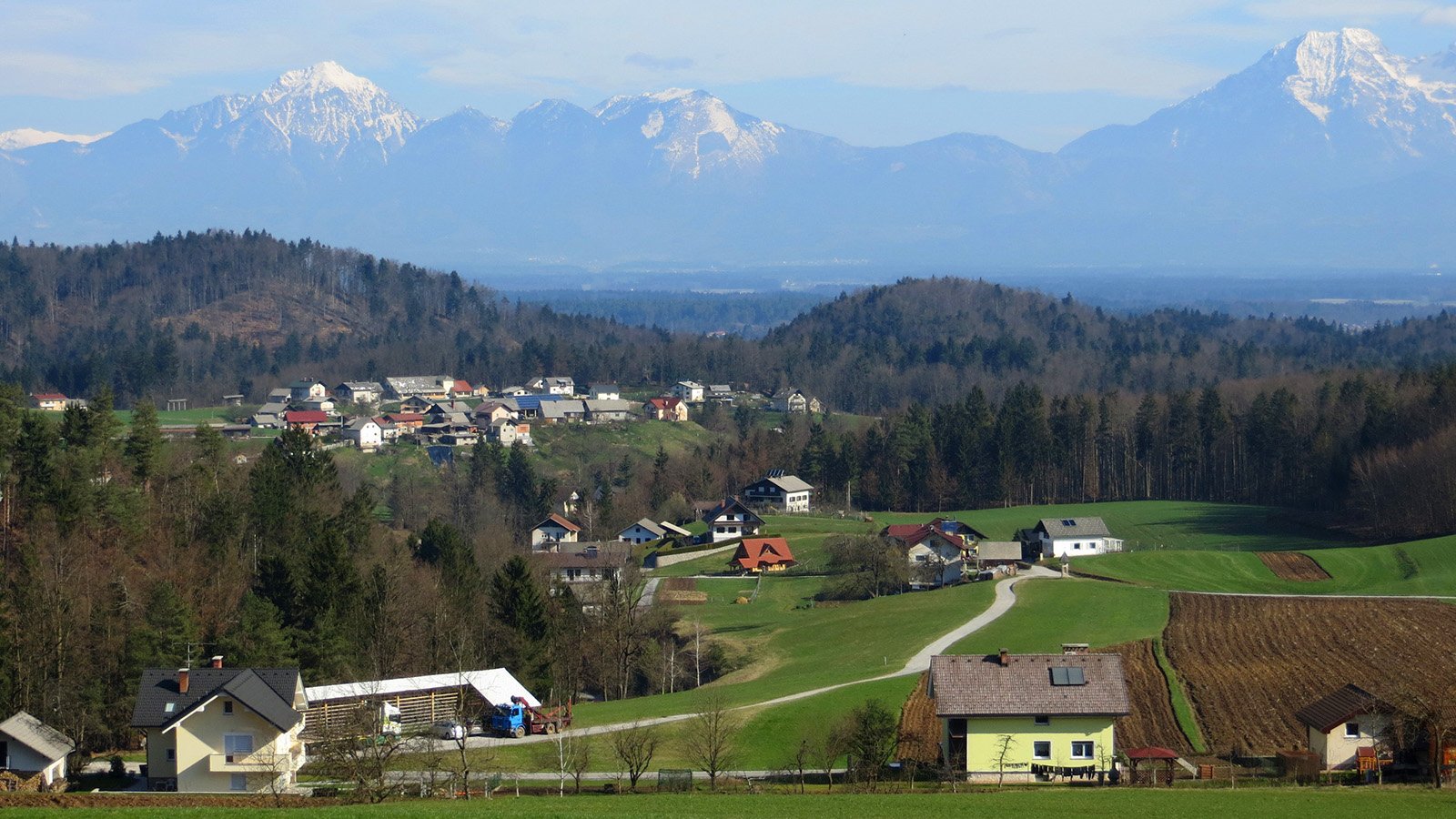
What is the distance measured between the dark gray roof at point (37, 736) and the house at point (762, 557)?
4213 centimetres

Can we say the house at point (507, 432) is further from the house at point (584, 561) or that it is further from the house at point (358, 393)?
the house at point (584, 561)

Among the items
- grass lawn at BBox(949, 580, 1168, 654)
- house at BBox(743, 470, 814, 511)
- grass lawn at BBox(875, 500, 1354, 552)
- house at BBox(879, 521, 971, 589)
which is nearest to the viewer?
grass lawn at BBox(949, 580, 1168, 654)

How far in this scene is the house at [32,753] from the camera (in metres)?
32.1

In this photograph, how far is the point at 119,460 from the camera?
2111 inches

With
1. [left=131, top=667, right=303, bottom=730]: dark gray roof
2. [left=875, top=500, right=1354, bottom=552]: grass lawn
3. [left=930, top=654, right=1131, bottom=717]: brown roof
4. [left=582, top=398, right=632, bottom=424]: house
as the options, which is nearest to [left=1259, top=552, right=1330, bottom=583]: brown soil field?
→ [left=875, top=500, right=1354, bottom=552]: grass lawn

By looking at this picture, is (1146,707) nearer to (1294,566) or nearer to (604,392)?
(1294,566)

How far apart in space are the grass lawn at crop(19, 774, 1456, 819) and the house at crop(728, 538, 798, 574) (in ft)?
144

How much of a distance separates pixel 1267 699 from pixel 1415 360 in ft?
372

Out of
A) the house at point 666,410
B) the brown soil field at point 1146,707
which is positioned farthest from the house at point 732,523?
the house at point 666,410

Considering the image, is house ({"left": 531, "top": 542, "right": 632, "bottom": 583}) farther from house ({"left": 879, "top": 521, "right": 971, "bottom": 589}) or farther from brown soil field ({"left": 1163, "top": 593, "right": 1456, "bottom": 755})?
brown soil field ({"left": 1163, "top": 593, "right": 1456, "bottom": 755})

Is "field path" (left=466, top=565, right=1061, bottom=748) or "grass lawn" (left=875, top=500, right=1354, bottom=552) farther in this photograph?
"grass lawn" (left=875, top=500, right=1354, bottom=552)

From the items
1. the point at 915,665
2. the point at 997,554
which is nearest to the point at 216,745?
the point at 915,665

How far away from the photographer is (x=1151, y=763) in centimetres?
3238

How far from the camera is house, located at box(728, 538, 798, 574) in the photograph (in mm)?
72938
